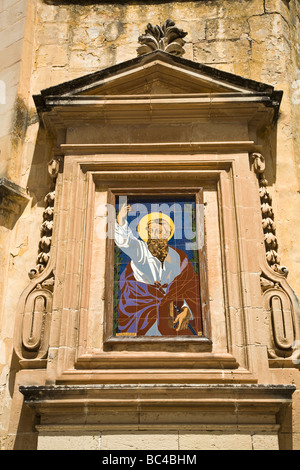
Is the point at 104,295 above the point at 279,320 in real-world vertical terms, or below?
above

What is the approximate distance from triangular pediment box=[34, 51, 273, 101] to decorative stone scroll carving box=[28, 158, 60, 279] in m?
0.82

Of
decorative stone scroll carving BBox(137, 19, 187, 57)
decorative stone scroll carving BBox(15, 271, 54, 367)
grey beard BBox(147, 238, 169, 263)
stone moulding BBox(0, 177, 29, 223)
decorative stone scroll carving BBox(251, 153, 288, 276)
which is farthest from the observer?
decorative stone scroll carving BBox(137, 19, 187, 57)

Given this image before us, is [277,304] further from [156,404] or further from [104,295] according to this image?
[104,295]

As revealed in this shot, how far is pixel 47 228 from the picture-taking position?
6238mm

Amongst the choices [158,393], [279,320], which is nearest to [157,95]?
[279,320]

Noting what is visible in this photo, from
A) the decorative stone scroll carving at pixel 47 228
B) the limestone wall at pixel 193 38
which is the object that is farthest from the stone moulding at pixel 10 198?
the limestone wall at pixel 193 38

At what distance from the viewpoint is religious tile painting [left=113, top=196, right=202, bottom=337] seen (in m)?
5.76

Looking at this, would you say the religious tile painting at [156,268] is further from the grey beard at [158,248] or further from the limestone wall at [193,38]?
the limestone wall at [193,38]

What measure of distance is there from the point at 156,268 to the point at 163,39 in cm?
272

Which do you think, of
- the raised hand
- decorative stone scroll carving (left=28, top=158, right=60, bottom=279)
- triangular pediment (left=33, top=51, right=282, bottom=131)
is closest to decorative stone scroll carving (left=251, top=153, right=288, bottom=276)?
triangular pediment (left=33, top=51, right=282, bottom=131)

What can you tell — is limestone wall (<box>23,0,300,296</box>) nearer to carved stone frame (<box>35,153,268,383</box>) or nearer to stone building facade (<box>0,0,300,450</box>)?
stone building facade (<box>0,0,300,450</box>)

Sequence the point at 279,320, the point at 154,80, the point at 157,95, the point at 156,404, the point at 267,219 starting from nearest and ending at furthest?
the point at 156,404 < the point at 279,320 < the point at 267,219 < the point at 157,95 < the point at 154,80

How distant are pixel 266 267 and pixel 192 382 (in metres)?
1.36

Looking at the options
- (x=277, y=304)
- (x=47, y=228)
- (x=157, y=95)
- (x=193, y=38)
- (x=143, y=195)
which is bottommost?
(x=277, y=304)
